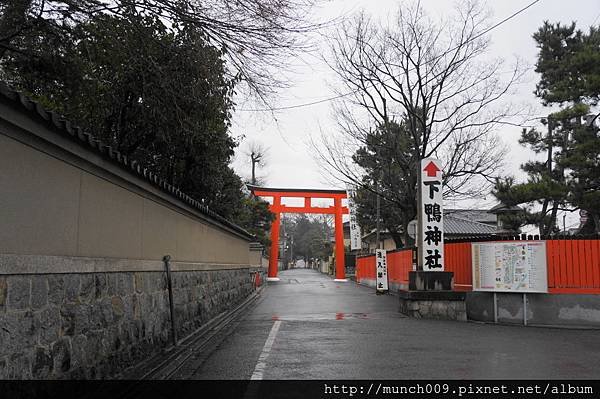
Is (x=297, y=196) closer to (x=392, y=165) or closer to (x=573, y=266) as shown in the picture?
(x=392, y=165)

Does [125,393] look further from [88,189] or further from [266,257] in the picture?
[266,257]

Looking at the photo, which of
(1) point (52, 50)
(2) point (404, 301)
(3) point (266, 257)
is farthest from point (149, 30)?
(3) point (266, 257)

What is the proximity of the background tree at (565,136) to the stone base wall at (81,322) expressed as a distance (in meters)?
13.6

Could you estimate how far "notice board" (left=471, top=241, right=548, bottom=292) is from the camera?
480 inches

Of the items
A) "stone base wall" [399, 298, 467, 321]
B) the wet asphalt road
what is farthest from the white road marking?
"stone base wall" [399, 298, 467, 321]

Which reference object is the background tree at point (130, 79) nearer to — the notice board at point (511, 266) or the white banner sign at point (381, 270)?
the notice board at point (511, 266)

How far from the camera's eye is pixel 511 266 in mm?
12477

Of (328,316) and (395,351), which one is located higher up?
(395,351)

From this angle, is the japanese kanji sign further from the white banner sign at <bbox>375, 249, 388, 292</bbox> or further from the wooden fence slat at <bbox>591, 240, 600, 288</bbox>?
the white banner sign at <bbox>375, 249, 388, 292</bbox>

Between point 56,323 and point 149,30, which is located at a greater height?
point 149,30

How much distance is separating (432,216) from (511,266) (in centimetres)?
264

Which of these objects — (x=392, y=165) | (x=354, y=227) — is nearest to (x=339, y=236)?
(x=354, y=227)

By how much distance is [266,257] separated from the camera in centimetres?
5331

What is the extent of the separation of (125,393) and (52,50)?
17.5 ft
